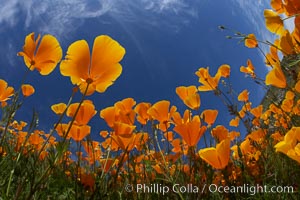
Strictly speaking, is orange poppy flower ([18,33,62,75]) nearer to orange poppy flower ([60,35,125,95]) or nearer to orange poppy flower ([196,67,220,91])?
orange poppy flower ([60,35,125,95])

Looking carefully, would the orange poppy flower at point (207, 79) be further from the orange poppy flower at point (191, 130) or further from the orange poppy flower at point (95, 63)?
the orange poppy flower at point (95, 63)

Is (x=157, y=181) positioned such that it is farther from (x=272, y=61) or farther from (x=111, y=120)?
(x=272, y=61)

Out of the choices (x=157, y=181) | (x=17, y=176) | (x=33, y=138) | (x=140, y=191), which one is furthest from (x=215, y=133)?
(x=33, y=138)

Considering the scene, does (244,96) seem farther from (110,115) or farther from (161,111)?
(110,115)

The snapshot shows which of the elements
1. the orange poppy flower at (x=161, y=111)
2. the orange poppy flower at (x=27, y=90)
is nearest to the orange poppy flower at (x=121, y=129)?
the orange poppy flower at (x=161, y=111)

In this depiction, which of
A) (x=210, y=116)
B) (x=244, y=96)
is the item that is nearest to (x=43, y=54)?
(x=210, y=116)

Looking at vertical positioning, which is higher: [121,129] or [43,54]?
[43,54]

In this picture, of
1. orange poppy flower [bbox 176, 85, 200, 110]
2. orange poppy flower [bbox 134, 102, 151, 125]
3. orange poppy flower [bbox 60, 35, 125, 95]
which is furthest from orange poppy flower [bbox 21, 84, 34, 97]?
orange poppy flower [bbox 60, 35, 125, 95]
